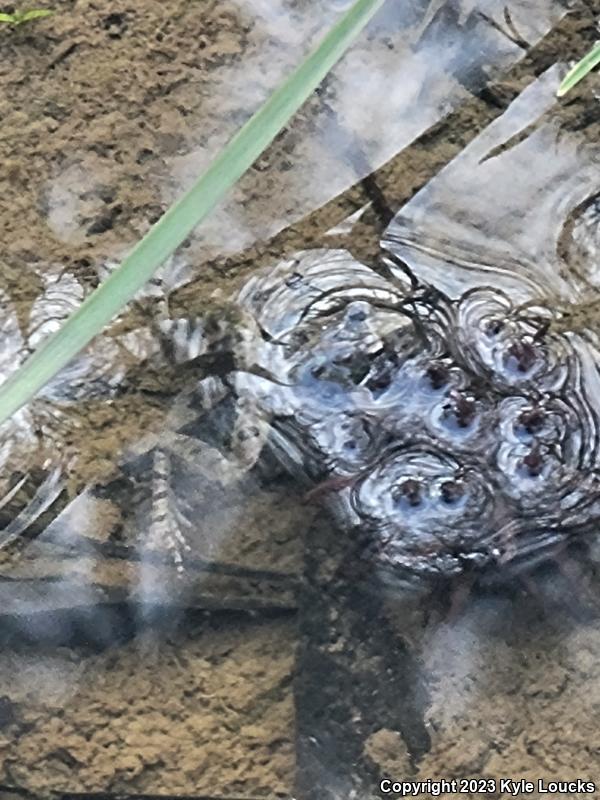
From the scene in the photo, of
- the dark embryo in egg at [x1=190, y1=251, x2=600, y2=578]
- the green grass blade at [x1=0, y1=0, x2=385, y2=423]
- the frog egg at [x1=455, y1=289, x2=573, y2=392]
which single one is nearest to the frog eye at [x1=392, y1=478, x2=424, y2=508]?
the dark embryo in egg at [x1=190, y1=251, x2=600, y2=578]

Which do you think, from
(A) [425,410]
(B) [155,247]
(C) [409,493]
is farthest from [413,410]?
(B) [155,247]

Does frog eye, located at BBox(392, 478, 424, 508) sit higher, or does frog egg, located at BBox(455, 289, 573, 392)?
frog egg, located at BBox(455, 289, 573, 392)

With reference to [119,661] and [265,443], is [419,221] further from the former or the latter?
[119,661]

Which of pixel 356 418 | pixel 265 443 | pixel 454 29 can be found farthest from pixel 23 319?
pixel 454 29

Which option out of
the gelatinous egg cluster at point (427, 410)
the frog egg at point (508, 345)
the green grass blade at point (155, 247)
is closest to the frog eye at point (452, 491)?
the gelatinous egg cluster at point (427, 410)

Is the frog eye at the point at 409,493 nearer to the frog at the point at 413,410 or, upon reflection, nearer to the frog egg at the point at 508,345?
the frog at the point at 413,410

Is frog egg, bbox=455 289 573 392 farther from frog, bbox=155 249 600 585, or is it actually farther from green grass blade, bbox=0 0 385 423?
green grass blade, bbox=0 0 385 423

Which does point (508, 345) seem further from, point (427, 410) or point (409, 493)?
point (409, 493)
